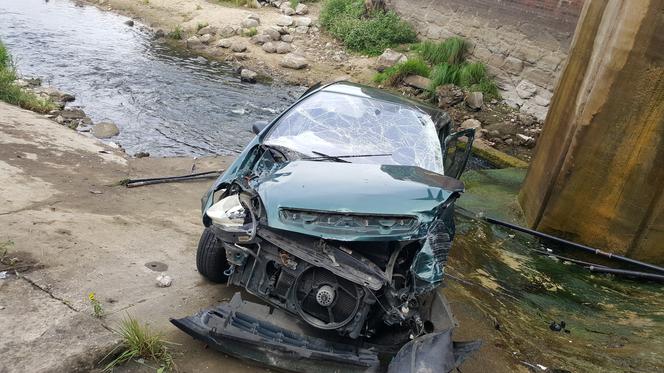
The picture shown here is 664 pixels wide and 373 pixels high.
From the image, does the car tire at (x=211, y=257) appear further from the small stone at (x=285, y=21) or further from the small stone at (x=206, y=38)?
the small stone at (x=285, y=21)

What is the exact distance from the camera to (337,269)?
3012 millimetres

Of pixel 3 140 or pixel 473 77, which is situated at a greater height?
pixel 473 77

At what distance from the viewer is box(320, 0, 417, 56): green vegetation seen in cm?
1530

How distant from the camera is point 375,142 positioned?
4.17 m

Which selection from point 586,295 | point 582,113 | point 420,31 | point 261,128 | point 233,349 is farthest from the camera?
point 420,31

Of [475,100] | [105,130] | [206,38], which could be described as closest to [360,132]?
[105,130]

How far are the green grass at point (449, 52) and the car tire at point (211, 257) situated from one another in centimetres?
1047

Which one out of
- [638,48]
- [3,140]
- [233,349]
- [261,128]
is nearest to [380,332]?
[233,349]

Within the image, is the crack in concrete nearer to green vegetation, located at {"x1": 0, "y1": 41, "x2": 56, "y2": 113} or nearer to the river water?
the river water

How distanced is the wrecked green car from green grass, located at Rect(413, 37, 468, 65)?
34.1ft

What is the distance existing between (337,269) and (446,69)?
10322 mm

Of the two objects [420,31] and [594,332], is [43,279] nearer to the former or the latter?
[594,332]

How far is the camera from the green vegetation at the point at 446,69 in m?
12.2

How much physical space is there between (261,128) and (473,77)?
29.5ft
